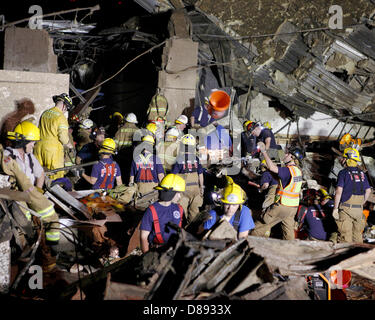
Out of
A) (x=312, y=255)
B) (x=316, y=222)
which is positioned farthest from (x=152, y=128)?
(x=312, y=255)

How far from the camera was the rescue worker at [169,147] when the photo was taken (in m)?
7.84

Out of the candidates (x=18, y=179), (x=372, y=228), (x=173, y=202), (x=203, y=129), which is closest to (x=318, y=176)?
(x=372, y=228)

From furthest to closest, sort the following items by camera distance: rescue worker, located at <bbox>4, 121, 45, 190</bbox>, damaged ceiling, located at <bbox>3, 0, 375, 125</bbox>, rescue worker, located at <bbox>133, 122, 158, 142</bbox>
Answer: damaged ceiling, located at <bbox>3, 0, 375, 125</bbox>
rescue worker, located at <bbox>133, 122, 158, 142</bbox>
rescue worker, located at <bbox>4, 121, 45, 190</bbox>

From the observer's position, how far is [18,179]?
4707mm

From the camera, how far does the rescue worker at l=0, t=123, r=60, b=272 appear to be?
4.68 m

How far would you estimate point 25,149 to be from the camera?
16.4 ft

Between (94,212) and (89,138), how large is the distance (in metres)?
3.55

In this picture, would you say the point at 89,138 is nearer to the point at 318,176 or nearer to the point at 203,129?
the point at 203,129

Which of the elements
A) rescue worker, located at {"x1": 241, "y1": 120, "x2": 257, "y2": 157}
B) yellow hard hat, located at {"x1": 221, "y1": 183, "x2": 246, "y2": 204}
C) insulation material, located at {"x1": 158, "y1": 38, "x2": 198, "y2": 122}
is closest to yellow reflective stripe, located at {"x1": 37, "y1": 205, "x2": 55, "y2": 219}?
yellow hard hat, located at {"x1": 221, "y1": 183, "x2": 246, "y2": 204}

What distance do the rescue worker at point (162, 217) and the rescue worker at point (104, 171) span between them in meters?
2.65

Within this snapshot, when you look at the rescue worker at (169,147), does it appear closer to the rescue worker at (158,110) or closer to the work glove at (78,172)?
the rescue worker at (158,110)

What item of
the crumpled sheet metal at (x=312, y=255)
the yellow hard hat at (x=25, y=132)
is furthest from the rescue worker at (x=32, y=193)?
the crumpled sheet metal at (x=312, y=255)

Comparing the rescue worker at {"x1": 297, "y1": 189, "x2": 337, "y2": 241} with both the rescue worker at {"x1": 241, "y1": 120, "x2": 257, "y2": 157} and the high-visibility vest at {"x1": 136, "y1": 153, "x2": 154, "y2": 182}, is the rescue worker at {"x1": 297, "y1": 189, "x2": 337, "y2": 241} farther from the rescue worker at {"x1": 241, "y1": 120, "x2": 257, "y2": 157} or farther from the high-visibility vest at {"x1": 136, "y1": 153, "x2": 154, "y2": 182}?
the high-visibility vest at {"x1": 136, "y1": 153, "x2": 154, "y2": 182}

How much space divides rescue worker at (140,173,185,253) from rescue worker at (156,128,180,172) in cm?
334
